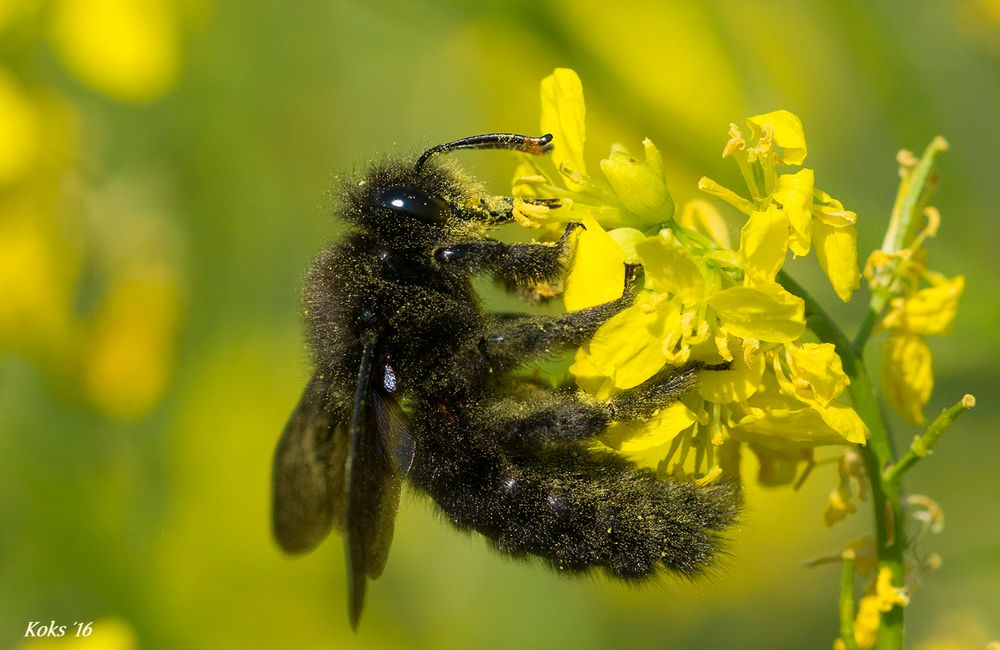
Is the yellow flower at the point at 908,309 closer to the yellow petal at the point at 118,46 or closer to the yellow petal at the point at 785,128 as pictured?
the yellow petal at the point at 785,128

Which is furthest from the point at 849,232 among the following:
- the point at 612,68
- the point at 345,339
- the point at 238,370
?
the point at 238,370

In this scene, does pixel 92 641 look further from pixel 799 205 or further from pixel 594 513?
pixel 799 205

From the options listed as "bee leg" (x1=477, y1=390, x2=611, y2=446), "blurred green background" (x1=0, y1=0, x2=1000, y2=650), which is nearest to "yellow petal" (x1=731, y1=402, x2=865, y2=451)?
"bee leg" (x1=477, y1=390, x2=611, y2=446)

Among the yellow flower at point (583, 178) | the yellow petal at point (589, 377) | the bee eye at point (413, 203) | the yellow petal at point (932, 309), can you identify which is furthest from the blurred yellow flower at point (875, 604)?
the bee eye at point (413, 203)

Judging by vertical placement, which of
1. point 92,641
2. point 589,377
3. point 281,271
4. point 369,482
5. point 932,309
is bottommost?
point 92,641

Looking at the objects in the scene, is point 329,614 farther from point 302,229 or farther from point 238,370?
point 302,229

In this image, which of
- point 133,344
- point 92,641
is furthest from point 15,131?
point 92,641

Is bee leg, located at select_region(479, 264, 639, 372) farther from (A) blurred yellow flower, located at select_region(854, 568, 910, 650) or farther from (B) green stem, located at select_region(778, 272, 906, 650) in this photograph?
(A) blurred yellow flower, located at select_region(854, 568, 910, 650)
